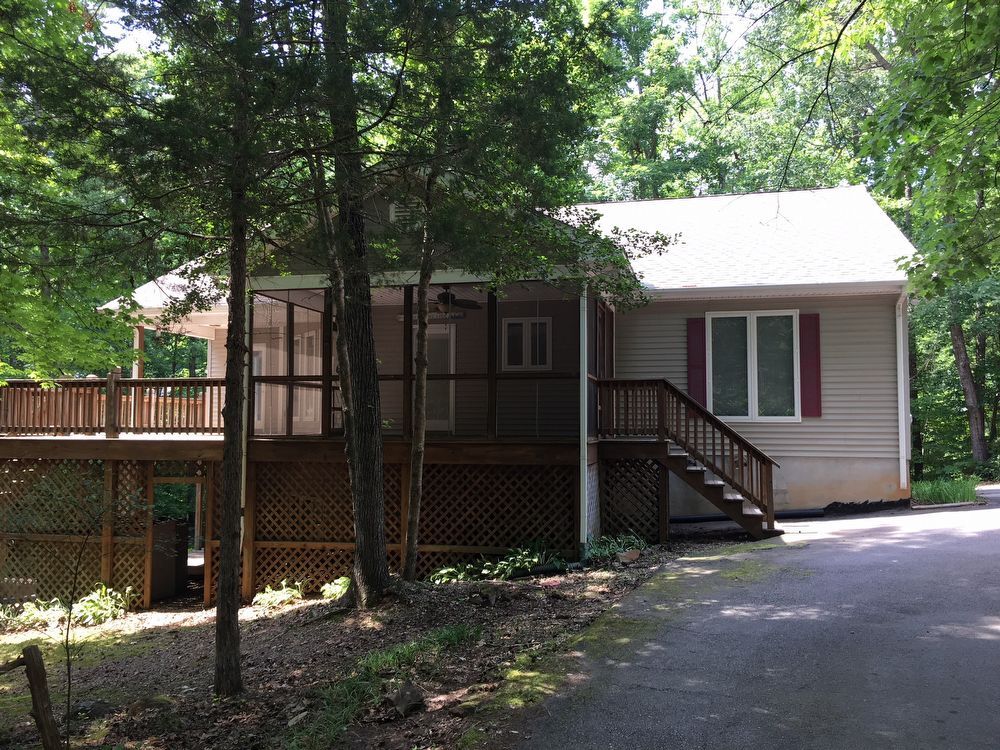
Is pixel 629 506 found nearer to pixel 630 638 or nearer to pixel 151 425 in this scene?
pixel 630 638

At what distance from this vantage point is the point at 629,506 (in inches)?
454

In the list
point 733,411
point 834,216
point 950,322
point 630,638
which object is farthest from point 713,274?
point 950,322

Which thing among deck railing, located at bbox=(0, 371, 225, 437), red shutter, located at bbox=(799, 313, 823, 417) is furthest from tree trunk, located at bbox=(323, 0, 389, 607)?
red shutter, located at bbox=(799, 313, 823, 417)

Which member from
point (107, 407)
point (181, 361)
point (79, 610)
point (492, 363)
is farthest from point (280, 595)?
point (181, 361)

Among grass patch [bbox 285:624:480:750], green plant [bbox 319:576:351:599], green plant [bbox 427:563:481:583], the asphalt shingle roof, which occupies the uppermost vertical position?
the asphalt shingle roof

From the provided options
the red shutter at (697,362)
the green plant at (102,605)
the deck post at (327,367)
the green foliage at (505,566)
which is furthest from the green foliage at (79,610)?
the red shutter at (697,362)

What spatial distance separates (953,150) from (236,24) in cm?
695

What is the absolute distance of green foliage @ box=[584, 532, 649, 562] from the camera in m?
9.61

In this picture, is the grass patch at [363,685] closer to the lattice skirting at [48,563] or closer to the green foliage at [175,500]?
the lattice skirting at [48,563]

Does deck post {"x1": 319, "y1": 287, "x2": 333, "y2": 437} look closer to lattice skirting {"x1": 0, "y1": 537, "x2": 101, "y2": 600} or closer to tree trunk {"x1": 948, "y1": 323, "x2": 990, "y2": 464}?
lattice skirting {"x1": 0, "y1": 537, "x2": 101, "y2": 600}

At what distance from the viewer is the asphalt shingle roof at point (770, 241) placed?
12.1 metres

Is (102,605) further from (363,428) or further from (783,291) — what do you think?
(783,291)

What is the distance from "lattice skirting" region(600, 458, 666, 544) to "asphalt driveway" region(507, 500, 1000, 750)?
2302 millimetres

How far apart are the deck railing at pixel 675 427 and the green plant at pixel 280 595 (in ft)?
16.0
